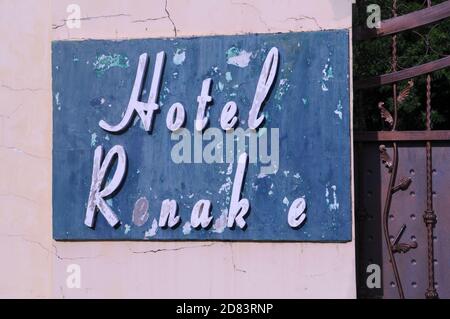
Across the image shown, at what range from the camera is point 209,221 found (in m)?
4.91

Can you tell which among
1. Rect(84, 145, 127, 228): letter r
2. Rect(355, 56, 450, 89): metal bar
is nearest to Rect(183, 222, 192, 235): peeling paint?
Rect(84, 145, 127, 228): letter r

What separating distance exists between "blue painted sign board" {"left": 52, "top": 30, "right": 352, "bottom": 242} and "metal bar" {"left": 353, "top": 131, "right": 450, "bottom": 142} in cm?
48

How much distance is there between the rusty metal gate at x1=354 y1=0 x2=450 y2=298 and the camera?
5.10m

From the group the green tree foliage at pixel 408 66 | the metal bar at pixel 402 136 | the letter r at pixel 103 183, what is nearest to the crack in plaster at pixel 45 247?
the letter r at pixel 103 183

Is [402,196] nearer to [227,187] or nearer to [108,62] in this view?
[227,187]

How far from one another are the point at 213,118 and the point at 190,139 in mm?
194

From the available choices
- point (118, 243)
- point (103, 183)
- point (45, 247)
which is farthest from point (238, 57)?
point (45, 247)

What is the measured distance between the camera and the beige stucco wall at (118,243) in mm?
4895

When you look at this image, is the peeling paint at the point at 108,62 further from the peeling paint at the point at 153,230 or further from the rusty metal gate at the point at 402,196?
the rusty metal gate at the point at 402,196

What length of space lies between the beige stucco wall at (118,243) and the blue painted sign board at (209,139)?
0.09 metres

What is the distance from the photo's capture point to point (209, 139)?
16.3 ft

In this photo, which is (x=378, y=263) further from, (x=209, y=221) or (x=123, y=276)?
(x=123, y=276)

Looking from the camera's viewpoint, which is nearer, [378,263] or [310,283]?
[310,283]
